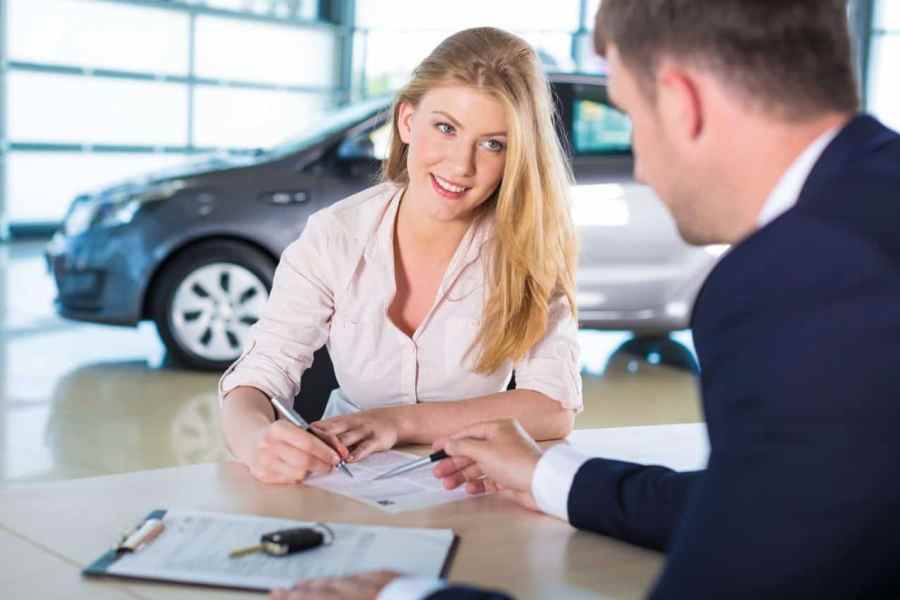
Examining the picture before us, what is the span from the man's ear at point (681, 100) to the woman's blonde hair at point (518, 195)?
1.19m

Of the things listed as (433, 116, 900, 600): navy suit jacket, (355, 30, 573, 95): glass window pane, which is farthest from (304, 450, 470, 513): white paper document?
(355, 30, 573, 95): glass window pane

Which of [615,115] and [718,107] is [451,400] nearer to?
[718,107]

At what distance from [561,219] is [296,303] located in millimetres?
559

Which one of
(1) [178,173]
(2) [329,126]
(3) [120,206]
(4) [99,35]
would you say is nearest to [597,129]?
(2) [329,126]

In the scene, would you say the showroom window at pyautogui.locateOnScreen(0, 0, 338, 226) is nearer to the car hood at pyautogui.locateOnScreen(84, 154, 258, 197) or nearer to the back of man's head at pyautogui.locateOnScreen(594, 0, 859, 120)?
the car hood at pyautogui.locateOnScreen(84, 154, 258, 197)

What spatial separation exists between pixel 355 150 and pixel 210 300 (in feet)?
3.23

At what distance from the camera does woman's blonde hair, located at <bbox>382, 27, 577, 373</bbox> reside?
7.64 feet

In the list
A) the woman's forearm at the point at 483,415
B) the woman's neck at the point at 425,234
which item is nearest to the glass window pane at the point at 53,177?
the woman's neck at the point at 425,234

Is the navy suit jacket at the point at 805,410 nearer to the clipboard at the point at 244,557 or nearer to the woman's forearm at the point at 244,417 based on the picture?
the clipboard at the point at 244,557

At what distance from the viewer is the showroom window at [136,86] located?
11188 mm

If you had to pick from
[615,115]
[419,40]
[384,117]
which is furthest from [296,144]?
[419,40]

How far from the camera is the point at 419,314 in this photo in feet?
8.28

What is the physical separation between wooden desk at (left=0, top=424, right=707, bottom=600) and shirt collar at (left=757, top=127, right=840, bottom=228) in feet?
1.82

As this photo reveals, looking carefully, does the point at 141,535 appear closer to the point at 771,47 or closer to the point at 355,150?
the point at 771,47
